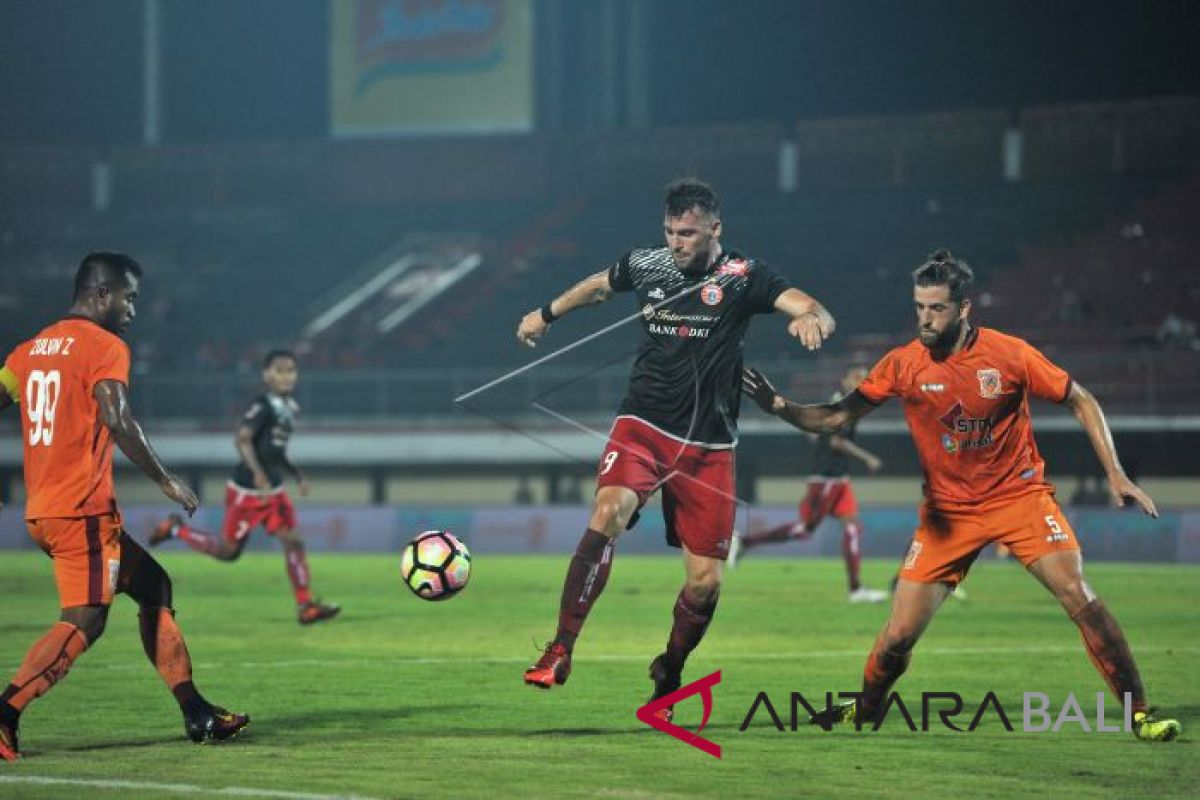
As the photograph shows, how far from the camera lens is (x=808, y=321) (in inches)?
360

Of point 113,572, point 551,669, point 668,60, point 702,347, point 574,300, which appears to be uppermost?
point 668,60

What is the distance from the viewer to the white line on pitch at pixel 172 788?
7.54 m

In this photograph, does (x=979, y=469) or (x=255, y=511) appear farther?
(x=255, y=511)

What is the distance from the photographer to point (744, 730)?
9.74 m

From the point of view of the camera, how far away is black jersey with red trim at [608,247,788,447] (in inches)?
393

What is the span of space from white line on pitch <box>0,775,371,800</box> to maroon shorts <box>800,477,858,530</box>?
13.5 meters

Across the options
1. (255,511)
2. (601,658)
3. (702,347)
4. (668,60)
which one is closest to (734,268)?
(702,347)

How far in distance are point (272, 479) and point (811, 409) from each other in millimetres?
9304

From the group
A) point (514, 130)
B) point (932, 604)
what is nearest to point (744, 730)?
point (932, 604)

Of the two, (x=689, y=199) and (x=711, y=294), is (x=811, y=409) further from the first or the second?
(x=689, y=199)

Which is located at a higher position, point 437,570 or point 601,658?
point 437,570

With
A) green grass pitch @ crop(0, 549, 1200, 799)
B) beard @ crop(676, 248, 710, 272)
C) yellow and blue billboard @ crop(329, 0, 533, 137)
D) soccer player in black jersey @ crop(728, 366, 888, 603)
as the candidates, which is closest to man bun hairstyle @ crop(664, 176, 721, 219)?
beard @ crop(676, 248, 710, 272)

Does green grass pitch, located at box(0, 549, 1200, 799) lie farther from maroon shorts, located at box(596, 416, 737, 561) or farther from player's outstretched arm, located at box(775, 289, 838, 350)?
player's outstretched arm, located at box(775, 289, 838, 350)
